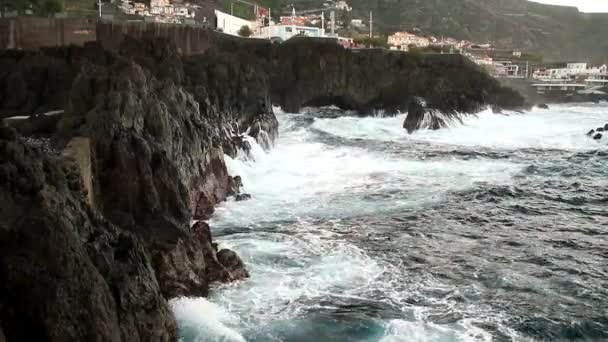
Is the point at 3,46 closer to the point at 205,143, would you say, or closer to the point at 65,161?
the point at 205,143

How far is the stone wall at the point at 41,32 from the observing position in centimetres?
4091

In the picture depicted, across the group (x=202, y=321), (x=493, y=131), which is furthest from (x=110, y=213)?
(x=493, y=131)

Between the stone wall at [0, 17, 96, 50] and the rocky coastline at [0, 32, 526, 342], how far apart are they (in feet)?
13.4

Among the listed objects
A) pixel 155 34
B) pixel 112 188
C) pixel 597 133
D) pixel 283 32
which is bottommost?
pixel 597 133

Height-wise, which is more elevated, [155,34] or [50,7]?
[50,7]

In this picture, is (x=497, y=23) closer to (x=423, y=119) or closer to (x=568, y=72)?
(x=568, y=72)

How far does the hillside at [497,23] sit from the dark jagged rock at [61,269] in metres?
120

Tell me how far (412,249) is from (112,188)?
8.30 m

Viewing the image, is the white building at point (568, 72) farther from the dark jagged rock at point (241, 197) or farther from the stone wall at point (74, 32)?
the dark jagged rock at point (241, 197)

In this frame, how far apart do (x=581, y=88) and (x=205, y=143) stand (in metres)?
88.2

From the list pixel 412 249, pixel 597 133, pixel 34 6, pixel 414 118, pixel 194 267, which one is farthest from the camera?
pixel 34 6

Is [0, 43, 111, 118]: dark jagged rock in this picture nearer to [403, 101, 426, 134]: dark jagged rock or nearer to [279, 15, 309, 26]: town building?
[403, 101, 426, 134]: dark jagged rock

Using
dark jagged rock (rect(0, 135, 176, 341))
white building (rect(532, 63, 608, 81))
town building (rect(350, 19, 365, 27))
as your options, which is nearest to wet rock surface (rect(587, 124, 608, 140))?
dark jagged rock (rect(0, 135, 176, 341))

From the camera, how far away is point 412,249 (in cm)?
1670
